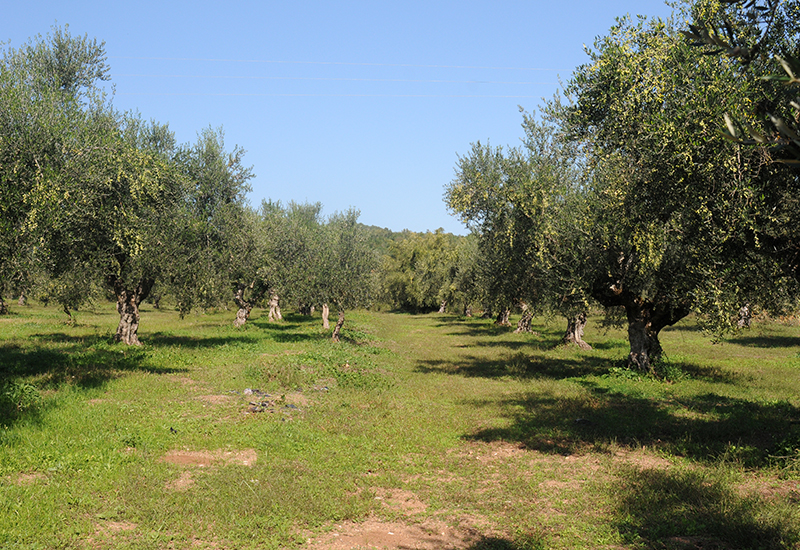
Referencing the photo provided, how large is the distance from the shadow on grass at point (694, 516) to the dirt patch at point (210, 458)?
7783 mm

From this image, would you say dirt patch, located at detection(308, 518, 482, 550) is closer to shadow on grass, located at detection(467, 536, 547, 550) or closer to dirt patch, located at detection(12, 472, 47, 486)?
shadow on grass, located at detection(467, 536, 547, 550)

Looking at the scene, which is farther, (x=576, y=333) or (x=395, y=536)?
(x=576, y=333)

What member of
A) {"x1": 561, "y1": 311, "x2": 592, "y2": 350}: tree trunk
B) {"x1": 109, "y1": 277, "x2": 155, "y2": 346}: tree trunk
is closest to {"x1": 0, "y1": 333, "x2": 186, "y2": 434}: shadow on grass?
{"x1": 109, "y1": 277, "x2": 155, "y2": 346}: tree trunk

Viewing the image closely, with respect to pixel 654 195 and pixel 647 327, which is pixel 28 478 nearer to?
pixel 654 195

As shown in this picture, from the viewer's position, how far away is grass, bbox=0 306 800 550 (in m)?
9.02

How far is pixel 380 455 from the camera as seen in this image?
43.3 feet

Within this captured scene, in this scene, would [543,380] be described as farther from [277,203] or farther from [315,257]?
[277,203]

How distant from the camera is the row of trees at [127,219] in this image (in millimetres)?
15938

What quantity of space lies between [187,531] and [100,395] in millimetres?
10303

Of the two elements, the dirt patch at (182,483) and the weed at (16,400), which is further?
the weed at (16,400)

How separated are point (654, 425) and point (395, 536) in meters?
10.2

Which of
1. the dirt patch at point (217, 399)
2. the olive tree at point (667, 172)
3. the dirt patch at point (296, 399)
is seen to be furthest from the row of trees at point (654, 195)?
the dirt patch at point (217, 399)

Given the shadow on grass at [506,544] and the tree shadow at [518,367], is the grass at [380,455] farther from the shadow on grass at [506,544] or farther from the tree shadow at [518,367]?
the tree shadow at [518,367]

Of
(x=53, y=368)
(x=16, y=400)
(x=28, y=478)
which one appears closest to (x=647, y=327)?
(x=28, y=478)
